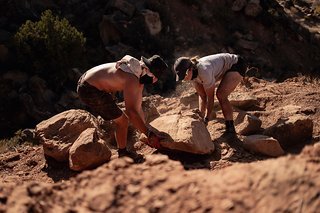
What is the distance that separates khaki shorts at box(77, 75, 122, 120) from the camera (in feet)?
14.5

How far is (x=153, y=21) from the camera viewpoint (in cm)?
1451

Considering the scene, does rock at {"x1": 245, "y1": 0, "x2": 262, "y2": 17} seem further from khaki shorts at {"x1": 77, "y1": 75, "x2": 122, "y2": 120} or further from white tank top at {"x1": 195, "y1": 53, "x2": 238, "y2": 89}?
khaki shorts at {"x1": 77, "y1": 75, "x2": 122, "y2": 120}

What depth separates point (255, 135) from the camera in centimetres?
484

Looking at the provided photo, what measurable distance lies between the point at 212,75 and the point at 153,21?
992 centimetres

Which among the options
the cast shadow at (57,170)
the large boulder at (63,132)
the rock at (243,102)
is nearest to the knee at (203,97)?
the rock at (243,102)

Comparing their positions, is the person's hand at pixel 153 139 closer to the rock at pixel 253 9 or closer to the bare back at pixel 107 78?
the bare back at pixel 107 78

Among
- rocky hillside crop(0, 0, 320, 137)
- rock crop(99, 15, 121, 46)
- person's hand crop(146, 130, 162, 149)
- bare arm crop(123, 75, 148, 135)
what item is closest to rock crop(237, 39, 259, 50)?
rocky hillside crop(0, 0, 320, 137)

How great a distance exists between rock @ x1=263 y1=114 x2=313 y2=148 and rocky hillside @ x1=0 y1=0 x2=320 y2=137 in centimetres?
738

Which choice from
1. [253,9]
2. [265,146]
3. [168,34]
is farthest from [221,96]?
[253,9]

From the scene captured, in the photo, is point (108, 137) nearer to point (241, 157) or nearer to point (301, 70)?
point (241, 157)

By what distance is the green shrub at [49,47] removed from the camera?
479 inches

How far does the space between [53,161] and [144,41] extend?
9.47 m

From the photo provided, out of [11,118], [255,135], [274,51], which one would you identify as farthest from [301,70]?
[255,135]

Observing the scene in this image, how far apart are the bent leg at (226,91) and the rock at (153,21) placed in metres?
9.53
